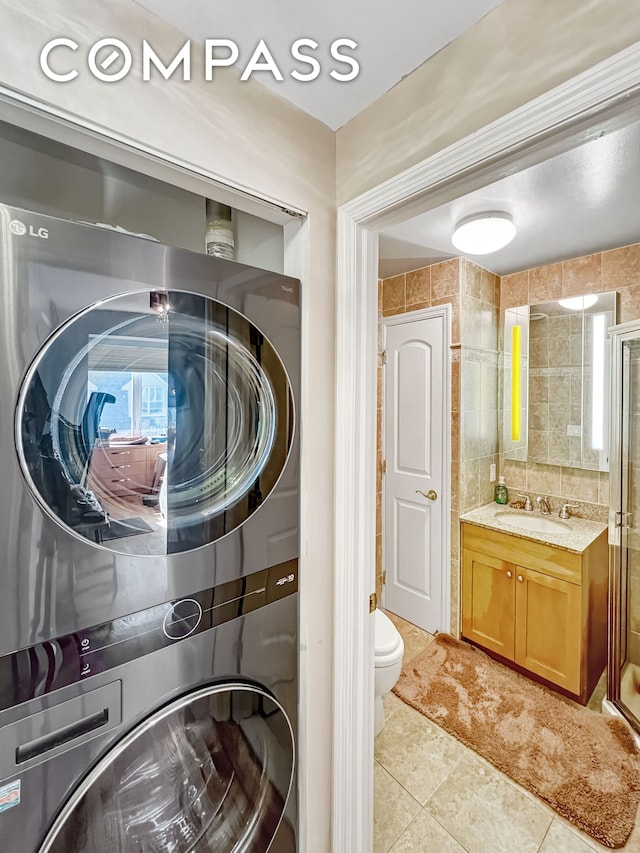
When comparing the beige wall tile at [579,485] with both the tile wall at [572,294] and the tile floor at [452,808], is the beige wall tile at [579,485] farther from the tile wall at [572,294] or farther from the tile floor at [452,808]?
the tile floor at [452,808]

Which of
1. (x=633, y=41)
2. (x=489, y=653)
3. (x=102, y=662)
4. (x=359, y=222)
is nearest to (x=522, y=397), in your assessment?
(x=489, y=653)

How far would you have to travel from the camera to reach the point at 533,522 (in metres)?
2.46

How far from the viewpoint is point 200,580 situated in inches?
35.5

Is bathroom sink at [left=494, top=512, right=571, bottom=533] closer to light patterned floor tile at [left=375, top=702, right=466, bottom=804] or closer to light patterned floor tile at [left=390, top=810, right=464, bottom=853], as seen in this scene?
light patterned floor tile at [left=375, top=702, right=466, bottom=804]

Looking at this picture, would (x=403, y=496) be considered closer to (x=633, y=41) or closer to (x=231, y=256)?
(x=231, y=256)

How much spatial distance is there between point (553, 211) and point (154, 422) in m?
2.05

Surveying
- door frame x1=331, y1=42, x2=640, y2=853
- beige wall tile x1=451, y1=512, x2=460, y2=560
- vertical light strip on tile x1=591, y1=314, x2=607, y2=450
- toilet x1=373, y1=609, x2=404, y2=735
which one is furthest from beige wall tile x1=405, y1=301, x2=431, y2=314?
toilet x1=373, y1=609, x2=404, y2=735

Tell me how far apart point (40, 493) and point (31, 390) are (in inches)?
7.2

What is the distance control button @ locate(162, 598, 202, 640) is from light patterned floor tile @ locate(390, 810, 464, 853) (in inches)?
50.8

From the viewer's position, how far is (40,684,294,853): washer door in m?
0.78

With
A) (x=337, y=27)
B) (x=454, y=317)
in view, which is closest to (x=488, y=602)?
(x=454, y=317)

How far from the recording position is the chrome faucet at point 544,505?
8.16ft

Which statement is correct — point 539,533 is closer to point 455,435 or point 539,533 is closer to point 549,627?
point 549,627

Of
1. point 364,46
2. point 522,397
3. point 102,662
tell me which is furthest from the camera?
point 522,397
